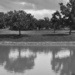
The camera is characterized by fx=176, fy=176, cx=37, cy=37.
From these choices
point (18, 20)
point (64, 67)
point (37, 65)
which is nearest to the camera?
point (64, 67)

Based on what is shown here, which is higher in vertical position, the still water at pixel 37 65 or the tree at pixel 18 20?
the tree at pixel 18 20

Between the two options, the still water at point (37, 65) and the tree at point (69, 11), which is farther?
the tree at point (69, 11)

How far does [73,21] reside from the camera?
34.2 metres

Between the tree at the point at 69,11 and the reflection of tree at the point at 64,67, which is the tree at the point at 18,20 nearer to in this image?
the tree at the point at 69,11

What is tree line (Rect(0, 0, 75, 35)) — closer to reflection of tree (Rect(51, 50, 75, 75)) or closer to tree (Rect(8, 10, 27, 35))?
tree (Rect(8, 10, 27, 35))

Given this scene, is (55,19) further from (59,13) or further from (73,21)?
(73,21)

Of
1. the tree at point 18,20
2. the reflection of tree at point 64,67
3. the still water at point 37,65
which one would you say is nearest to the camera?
the still water at point 37,65

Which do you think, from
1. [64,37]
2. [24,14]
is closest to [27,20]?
[24,14]

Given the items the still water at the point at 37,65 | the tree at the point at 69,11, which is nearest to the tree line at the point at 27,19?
the tree at the point at 69,11

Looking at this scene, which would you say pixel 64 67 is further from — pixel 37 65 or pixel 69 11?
pixel 69 11

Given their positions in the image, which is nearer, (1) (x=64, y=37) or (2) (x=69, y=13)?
(1) (x=64, y=37)

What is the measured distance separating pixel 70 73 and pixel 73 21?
26516mm

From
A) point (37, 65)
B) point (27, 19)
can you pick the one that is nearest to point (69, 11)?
point (27, 19)

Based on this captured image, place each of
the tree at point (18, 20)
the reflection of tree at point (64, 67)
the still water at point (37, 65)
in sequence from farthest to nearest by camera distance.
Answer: the tree at point (18, 20)
the reflection of tree at point (64, 67)
the still water at point (37, 65)
